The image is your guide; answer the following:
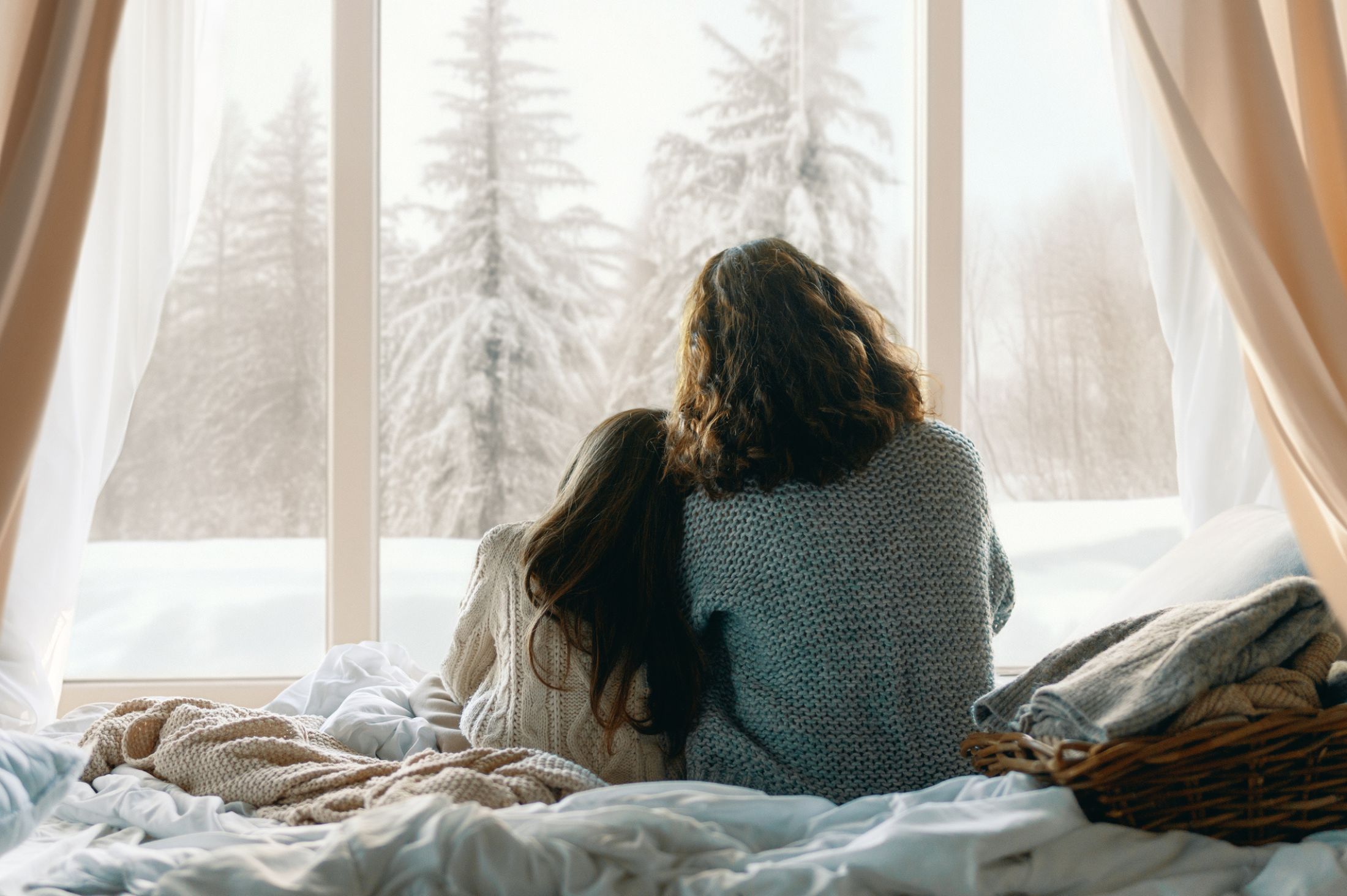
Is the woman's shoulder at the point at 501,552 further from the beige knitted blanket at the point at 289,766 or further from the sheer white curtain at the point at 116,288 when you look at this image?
the sheer white curtain at the point at 116,288

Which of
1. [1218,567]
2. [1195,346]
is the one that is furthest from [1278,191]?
[1195,346]

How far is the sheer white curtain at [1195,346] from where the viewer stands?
7.39 ft

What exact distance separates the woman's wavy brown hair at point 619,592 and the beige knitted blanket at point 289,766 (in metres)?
0.14

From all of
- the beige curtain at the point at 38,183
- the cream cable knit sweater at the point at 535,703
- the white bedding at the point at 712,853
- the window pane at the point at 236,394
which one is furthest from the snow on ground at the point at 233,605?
the white bedding at the point at 712,853

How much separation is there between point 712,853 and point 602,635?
1.48 ft

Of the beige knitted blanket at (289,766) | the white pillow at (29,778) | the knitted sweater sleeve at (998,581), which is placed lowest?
the beige knitted blanket at (289,766)

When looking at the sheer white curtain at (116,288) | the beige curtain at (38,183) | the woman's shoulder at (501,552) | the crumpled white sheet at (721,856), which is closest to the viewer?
the crumpled white sheet at (721,856)

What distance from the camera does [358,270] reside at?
245 centimetres

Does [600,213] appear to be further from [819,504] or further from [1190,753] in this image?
[1190,753]

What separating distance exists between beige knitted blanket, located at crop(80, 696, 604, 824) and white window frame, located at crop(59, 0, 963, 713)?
0.85 meters

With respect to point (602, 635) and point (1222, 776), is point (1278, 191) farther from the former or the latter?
point (602, 635)

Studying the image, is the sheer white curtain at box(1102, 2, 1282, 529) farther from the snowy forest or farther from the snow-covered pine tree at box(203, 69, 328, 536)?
the snow-covered pine tree at box(203, 69, 328, 536)

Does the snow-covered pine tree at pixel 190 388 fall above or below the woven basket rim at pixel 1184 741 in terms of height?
above

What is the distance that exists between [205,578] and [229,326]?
596 mm
